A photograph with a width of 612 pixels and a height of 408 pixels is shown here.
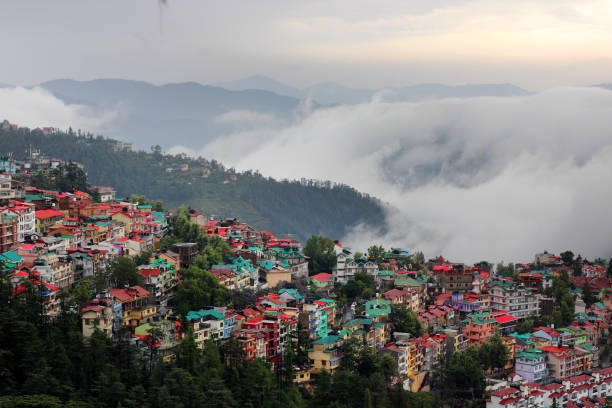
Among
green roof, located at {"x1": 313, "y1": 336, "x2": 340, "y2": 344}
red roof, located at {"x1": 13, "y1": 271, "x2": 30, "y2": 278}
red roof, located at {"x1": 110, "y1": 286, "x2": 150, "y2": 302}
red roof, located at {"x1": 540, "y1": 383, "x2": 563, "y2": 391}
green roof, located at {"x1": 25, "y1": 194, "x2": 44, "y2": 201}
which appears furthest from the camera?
green roof, located at {"x1": 25, "y1": 194, "x2": 44, "y2": 201}

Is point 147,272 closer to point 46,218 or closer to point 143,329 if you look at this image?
point 143,329

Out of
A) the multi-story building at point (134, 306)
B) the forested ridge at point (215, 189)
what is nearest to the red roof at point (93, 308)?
the multi-story building at point (134, 306)

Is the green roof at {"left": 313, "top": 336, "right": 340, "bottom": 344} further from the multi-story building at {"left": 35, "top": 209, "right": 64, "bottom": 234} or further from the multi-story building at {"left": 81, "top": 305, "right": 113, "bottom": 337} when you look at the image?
the multi-story building at {"left": 35, "top": 209, "right": 64, "bottom": 234}

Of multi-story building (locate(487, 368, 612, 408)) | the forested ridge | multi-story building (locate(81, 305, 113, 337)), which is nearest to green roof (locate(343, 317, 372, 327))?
multi-story building (locate(487, 368, 612, 408))

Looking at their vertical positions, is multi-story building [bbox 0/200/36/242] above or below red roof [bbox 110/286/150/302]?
above

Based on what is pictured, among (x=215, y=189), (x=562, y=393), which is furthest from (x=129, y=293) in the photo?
(x=215, y=189)

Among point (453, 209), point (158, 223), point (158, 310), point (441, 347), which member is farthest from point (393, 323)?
point (453, 209)
